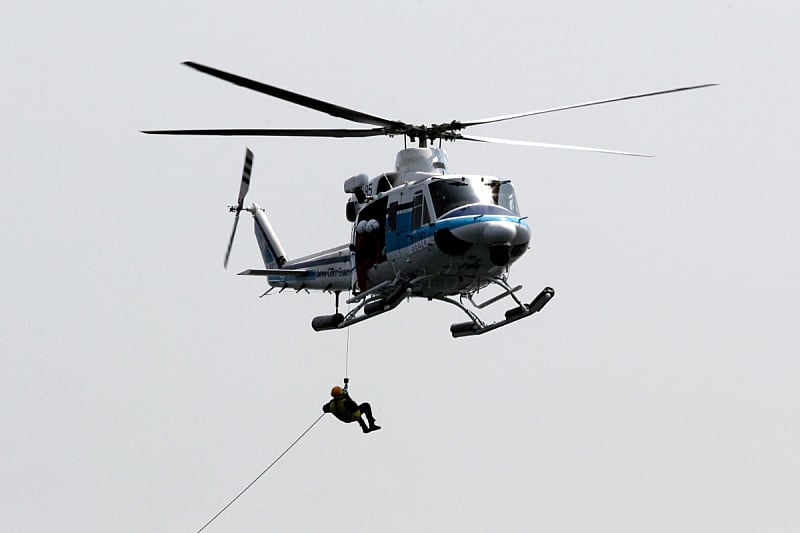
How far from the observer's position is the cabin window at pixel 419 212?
25500 mm

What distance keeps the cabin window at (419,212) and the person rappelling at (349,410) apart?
4.61 meters

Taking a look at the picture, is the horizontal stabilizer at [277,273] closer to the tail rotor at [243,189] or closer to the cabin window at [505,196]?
the tail rotor at [243,189]

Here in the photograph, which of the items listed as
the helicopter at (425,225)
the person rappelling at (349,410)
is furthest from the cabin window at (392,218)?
the person rappelling at (349,410)

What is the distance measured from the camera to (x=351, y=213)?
92.0ft

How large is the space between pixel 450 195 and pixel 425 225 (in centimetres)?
72

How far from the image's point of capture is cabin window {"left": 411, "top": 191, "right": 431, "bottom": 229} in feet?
83.7

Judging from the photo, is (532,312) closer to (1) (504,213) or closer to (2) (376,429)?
(1) (504,213)

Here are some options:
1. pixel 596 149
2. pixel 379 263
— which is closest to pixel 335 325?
pixel 379 263

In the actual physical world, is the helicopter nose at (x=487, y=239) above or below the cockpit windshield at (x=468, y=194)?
below

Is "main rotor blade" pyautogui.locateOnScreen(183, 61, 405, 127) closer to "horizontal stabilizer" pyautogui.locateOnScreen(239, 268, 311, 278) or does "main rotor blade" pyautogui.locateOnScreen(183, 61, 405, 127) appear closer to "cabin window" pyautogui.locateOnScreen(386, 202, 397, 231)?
"cabin window" pyautogui.locateOnScreen(386, 202, 397, 231)

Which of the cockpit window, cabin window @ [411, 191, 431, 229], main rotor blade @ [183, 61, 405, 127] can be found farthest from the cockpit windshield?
main rotor blade @ [183, 61, 405, 127]

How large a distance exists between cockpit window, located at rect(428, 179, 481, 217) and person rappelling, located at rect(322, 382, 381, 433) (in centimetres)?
517

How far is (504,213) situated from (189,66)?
6.57 m

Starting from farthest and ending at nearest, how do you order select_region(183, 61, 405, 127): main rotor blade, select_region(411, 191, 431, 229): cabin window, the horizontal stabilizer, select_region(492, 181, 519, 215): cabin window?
the horizontal stabilizer < select_region(492, 181, 519, 215): cabin window < select_region(411, 191, 431, 229): cabin window < select_region(183, 61, 405, 127): main rotor blade
